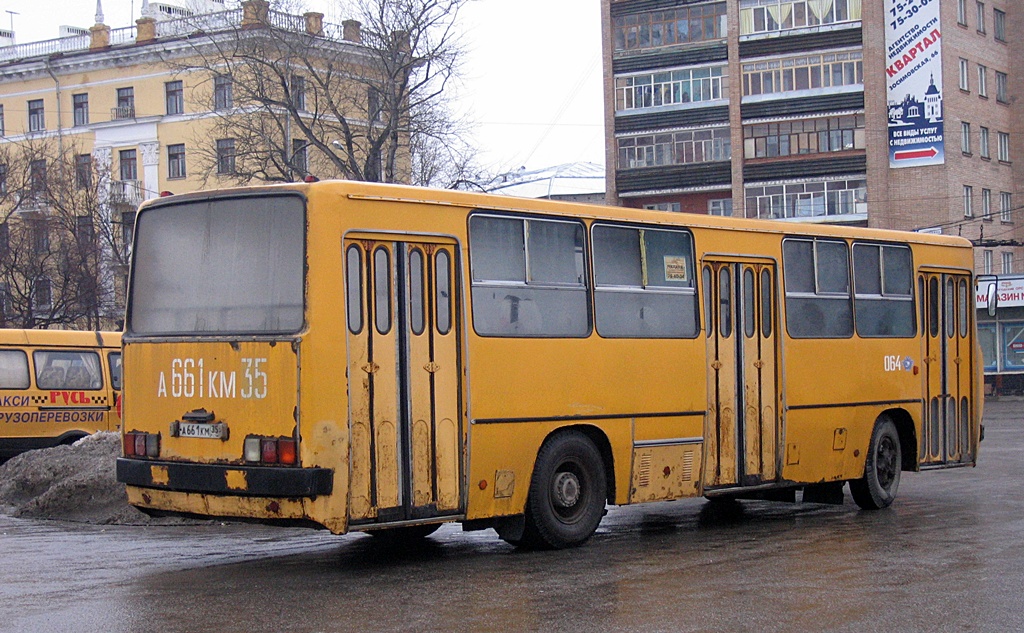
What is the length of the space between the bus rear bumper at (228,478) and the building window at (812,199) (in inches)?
1984

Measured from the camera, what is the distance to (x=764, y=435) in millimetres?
13562

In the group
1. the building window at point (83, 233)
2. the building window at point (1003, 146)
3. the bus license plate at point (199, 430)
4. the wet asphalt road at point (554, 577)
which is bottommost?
the wet asphalt road at point (554, 577)

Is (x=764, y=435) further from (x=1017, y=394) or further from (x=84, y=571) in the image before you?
(x=1017, y=394)

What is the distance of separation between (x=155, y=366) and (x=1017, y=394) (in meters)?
50.0

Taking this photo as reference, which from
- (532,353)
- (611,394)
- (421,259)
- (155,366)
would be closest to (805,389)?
(611,394)

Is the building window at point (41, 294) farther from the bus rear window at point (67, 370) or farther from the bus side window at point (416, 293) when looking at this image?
the bus side window at point (416, 293)

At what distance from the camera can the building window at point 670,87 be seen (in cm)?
6212

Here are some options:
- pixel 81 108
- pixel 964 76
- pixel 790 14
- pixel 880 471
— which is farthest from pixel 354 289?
pixel 81 108

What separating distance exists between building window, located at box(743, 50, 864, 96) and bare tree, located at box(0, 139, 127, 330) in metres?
27.6

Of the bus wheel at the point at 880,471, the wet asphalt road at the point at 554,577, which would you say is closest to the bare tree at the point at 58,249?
the wet asphalt road at the point at 554,577

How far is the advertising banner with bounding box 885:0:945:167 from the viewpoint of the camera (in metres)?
58.4

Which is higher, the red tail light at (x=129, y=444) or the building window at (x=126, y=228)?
the building window at (x=126, y=228)

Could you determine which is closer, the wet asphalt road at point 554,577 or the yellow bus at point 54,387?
the wet asphalt road at point 554,577

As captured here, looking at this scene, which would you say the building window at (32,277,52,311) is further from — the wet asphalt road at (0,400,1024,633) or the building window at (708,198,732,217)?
the wet asphalt road at (0,400,1024,633)
